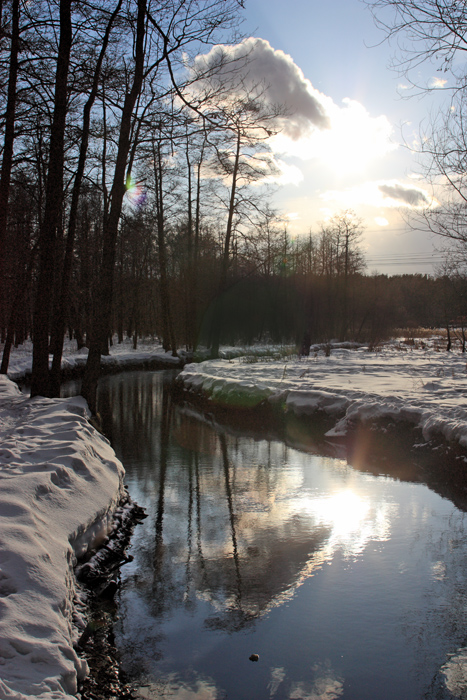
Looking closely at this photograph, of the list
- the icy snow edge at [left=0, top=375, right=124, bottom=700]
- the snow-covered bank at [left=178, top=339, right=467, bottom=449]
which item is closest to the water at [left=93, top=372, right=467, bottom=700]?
the icy snow edge at [left=0, top=375, right=124, bottom=700]

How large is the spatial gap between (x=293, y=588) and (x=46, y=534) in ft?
6.96

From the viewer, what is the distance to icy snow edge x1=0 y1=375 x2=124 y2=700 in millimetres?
2441

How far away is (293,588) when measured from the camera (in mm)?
4367

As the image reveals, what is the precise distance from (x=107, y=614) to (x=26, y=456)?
2.05 meters

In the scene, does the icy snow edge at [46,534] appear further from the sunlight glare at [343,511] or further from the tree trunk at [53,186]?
the tree trunk at [53,186]

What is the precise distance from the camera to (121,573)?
4.67 m

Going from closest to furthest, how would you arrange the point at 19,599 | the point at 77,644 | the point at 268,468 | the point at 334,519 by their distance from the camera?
the point at 19,599 → the point at 77,644 → the point at 334,519 → the point at 268,468

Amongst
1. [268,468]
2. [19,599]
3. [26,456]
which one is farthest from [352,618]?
[268,468]

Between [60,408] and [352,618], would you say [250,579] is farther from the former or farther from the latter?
[60,408]

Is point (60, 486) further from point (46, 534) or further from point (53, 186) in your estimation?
point (53, 186)

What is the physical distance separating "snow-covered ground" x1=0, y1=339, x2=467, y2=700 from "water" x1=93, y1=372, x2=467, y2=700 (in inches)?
27.1

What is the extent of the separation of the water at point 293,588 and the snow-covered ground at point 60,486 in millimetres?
689

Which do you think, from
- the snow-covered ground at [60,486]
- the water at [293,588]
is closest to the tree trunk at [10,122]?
the snow-covered ground at [60,486]

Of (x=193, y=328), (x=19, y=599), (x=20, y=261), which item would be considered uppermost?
(x=20, y=261)
